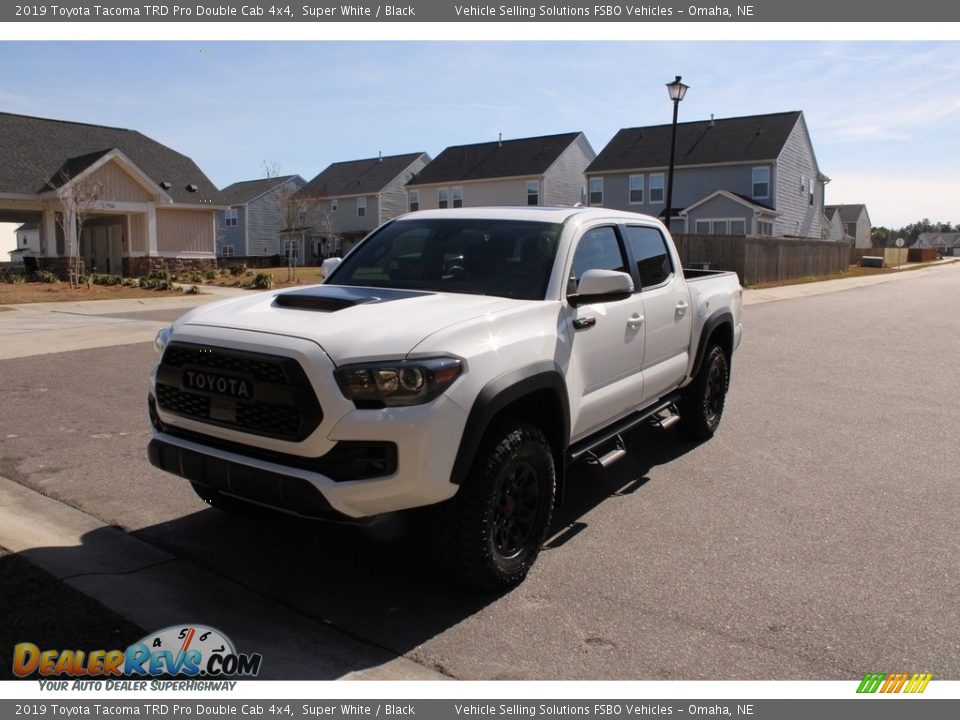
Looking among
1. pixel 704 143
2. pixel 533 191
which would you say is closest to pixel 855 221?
pixel 704 143

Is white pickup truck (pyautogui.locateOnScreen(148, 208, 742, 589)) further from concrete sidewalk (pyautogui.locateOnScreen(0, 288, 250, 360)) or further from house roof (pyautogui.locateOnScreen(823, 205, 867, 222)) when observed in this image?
house roof (pyautogui.locateOnScreen(823, 205, 867, 222))

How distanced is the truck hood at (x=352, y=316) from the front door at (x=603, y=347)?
559 mm

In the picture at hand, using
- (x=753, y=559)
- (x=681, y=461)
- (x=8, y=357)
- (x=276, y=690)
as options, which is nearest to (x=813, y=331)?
(x=681, y=461)

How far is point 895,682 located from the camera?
11.3 ft

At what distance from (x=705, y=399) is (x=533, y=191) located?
42957 mm

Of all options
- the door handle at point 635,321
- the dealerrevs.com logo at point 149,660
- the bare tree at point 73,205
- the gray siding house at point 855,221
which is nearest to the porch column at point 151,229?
the bare tree at point 73,205

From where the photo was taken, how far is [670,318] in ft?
20.3

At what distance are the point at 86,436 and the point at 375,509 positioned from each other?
453 cm

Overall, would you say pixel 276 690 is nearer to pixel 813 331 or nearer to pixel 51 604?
pixel 51 604

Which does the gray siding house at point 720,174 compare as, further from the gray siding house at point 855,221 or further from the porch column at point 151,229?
the gray siding house at point 855,221

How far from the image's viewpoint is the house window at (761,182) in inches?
1670

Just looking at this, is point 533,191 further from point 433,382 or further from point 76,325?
point 433,382

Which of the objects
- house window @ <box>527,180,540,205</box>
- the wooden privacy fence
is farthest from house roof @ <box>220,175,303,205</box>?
the wooden privacy fence

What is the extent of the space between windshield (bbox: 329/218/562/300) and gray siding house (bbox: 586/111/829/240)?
37.9m
